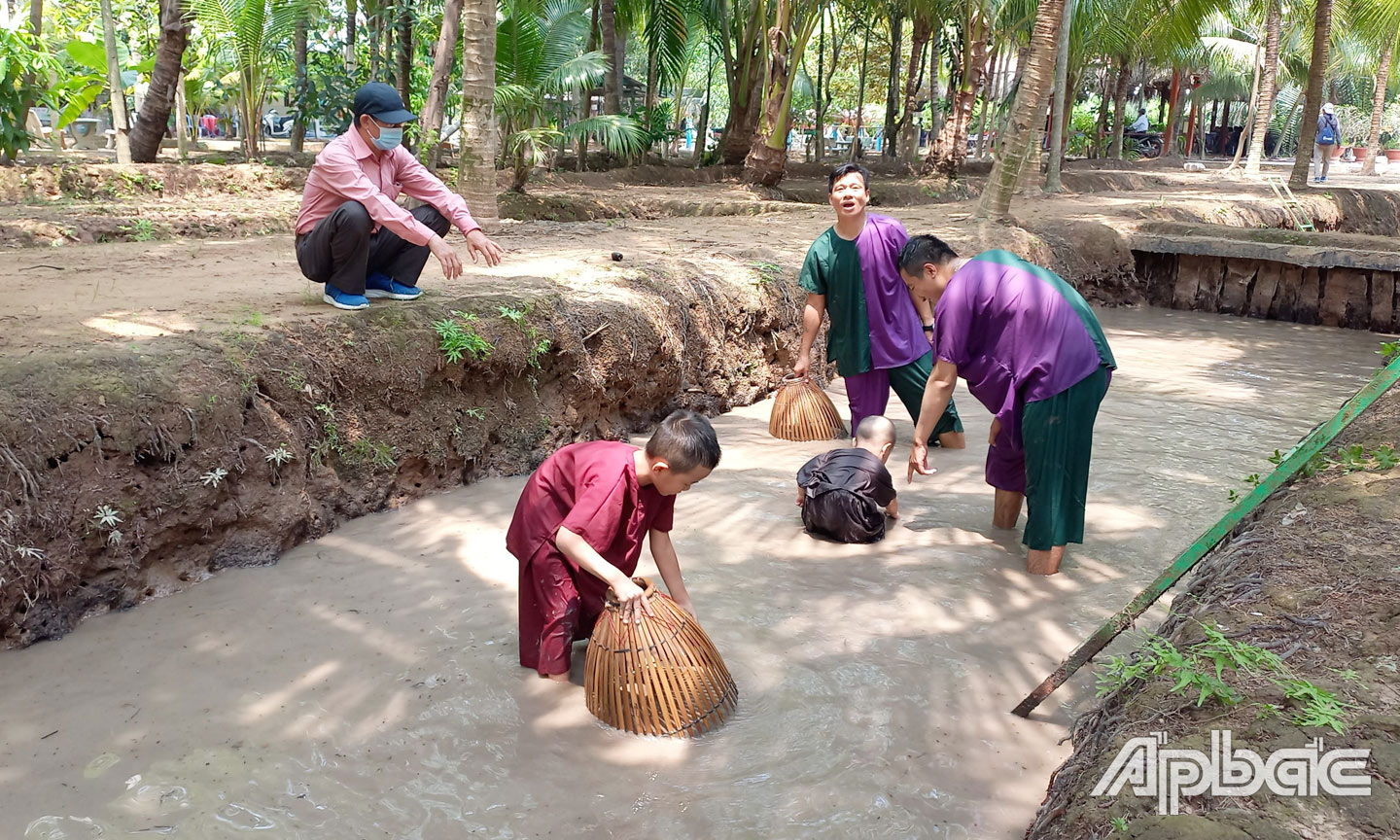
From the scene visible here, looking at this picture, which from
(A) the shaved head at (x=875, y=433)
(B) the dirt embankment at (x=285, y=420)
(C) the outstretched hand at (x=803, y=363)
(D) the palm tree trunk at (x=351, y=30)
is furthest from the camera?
(D) the palm tree trunk at (x=351, y=30)

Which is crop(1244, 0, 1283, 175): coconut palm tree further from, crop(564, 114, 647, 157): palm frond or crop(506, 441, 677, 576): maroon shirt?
crop(506, 441, 677, 576): maroon shirt

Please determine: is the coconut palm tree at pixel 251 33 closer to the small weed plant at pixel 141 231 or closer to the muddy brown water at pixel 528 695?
the small weed plant at pixel 141 231

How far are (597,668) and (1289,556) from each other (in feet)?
6.93

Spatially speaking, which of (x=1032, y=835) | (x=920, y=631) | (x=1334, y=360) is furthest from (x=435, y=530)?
(x=1334, y=360)

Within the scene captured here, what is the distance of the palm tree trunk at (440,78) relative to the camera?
10.4 m

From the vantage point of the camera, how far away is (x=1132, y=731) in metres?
2.37

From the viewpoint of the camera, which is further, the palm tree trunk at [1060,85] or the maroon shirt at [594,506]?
the palm tree trunk at [1060,85]

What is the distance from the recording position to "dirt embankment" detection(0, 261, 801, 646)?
3668 millimetres

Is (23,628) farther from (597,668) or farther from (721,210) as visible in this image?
(721,210)

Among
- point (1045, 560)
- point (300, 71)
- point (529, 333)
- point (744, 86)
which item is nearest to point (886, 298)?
point (1045, 560)

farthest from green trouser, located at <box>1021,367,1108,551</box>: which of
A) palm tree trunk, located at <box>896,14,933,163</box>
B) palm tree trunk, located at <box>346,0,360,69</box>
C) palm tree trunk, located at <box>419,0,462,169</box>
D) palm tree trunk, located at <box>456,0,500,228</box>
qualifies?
palm tree trunk, located at <box>896,14,933,163</box>

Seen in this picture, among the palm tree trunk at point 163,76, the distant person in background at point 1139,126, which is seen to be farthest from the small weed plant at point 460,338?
the distant person in background at point 1139,126

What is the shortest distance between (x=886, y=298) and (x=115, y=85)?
8.56 metres

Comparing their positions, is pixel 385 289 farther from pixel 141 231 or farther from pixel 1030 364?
pixel 141 231
